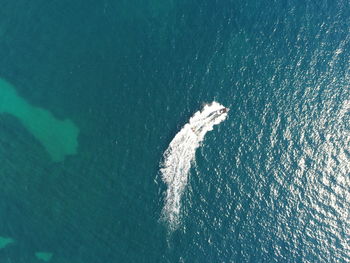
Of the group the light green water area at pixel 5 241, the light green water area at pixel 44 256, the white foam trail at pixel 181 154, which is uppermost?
the white foam trail at pixel 181 154

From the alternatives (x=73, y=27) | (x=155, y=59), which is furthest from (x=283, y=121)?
(x=73, y=27)

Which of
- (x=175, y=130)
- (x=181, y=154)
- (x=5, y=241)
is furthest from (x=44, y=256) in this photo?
(x=175, y=130)

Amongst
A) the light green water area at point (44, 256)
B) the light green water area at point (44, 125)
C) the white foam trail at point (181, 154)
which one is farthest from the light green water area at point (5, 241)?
the white foam trail at point (181, 154)

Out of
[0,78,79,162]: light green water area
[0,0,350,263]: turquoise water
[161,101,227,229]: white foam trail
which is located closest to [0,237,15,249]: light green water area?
[0,0,350,263]: turquoise water

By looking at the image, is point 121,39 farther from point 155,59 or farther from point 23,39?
point 23,39

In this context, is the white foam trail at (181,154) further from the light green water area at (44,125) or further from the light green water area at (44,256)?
the light green water area at (44,256)

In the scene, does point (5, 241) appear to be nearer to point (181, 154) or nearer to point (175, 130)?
point (181, 154)

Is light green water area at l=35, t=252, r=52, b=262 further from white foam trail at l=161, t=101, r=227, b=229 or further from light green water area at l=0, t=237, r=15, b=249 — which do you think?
white foam trail at l=161, t=101, r=227, b=229
